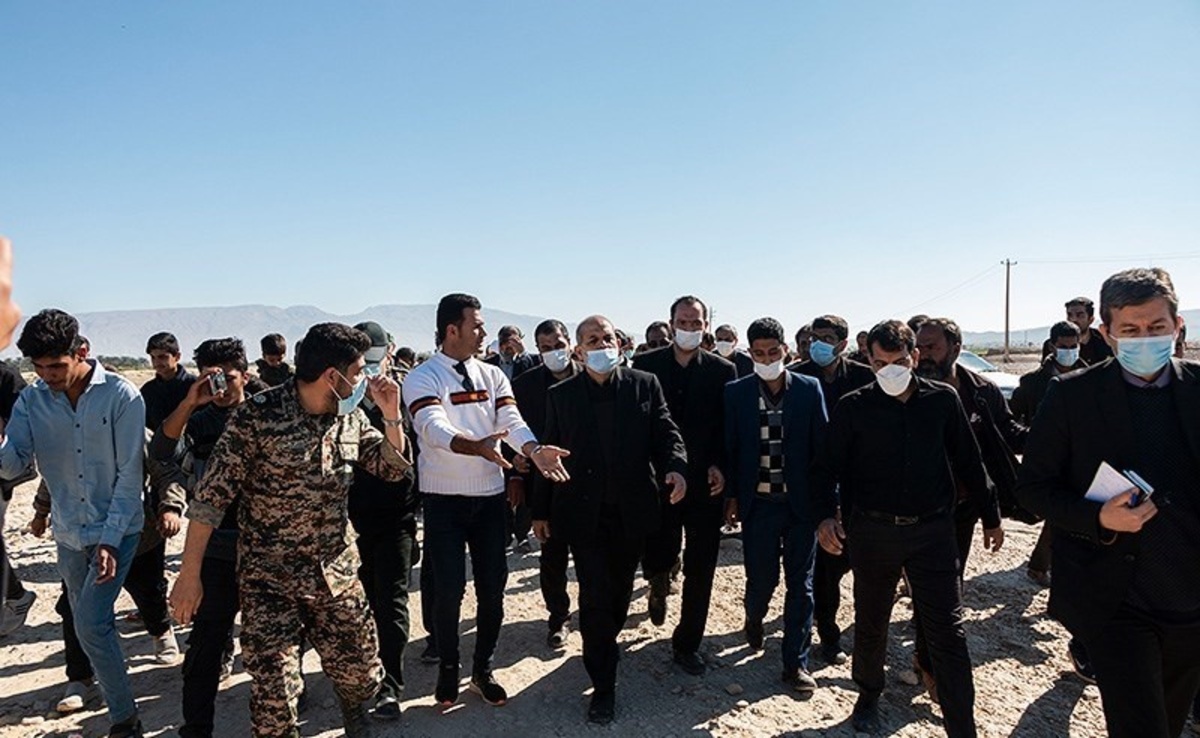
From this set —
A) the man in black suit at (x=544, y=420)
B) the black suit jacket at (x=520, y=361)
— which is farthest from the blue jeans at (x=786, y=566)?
the black suit jacket at (x=520, y=361)

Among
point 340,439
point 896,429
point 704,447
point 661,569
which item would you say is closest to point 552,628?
point 661,569

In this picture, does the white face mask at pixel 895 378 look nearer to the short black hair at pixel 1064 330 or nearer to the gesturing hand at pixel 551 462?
the gesturing hand at pixel 551 462

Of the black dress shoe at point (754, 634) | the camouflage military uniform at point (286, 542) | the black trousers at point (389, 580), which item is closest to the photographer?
the camouflage military uniform at point (286, 542)

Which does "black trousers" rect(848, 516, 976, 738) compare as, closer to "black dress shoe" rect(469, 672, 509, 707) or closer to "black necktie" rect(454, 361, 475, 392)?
"black dress shoe" rect(469, 672, 509, 707)

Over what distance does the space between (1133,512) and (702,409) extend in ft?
8.94

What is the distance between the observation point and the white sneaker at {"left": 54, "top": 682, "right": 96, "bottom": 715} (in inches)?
163

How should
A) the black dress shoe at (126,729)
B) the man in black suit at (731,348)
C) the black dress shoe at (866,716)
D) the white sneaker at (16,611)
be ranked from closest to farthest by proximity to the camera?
1. the black dress shoe at (126,729)
2. the black dress shoe at (866,716)
3. the white sneaker at (16,611)
4. the man in black suit at (731,348)

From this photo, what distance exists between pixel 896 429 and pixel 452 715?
2.94 meters

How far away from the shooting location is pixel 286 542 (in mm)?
3080

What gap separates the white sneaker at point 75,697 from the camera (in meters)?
4.14

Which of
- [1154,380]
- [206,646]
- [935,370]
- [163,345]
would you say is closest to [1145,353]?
[1154,380]

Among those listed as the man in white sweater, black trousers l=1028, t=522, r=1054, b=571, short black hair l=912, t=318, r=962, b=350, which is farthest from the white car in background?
the man in white sweater

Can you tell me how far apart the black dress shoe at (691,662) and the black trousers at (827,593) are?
867mm

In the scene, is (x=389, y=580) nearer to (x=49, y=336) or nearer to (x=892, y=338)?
(x=49, y=336)
